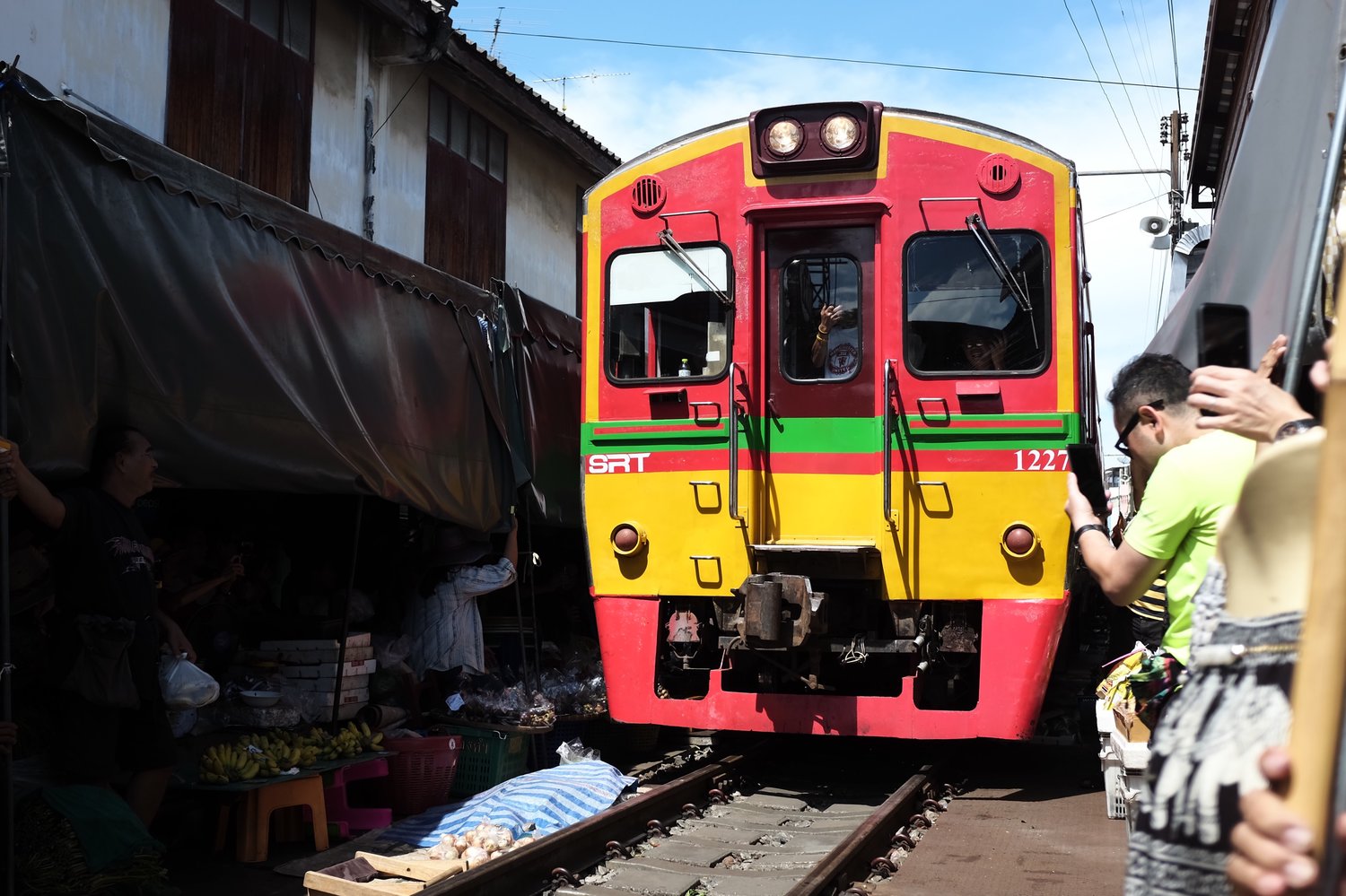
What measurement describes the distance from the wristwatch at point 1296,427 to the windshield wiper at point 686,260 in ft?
16.1

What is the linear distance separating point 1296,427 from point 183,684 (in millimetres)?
4631

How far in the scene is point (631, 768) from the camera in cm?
796

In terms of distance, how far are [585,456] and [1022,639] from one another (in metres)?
2.60

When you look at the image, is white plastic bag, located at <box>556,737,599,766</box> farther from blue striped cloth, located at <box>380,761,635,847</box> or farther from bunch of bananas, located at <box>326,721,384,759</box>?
bunch of bananas, located at <box>326,721,384,759</box>

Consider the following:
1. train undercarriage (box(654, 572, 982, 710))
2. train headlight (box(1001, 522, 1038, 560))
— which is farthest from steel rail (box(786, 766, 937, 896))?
train headlight (box(1001, 522, 1038, 560))

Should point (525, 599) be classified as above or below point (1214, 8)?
below

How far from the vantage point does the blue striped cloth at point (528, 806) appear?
19.4ft

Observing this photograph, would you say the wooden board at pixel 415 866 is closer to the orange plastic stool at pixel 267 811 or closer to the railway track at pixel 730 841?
the railway track at pixel 730 841

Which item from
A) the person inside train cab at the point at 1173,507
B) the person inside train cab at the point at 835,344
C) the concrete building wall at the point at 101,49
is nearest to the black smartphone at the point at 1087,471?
the person inside train cab at the point at 1173,507

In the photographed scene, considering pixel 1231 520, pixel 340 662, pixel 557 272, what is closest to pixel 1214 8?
pixel 557 272

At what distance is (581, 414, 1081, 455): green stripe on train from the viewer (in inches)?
257

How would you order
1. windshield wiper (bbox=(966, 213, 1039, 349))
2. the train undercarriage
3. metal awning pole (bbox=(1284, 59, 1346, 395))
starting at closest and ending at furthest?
metal awning pole (bbox=(1284, 59, 1346, 395)) → the train undercarriage → windshield wiper (bbox=(966, 213, 1039, 349))

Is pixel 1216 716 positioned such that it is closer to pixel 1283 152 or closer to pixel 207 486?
pixel 1283 152

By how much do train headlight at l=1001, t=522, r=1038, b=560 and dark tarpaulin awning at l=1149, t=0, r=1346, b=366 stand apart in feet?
8.95
